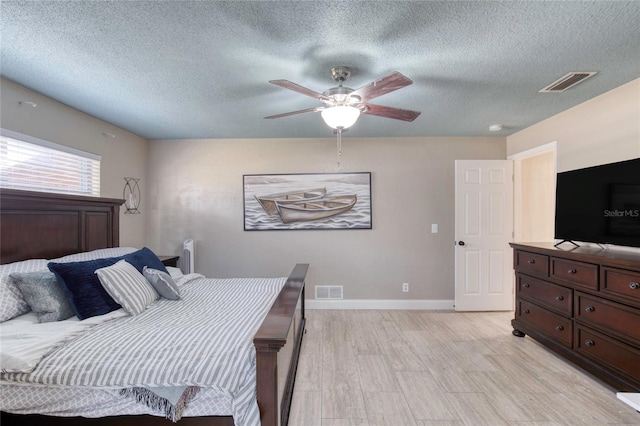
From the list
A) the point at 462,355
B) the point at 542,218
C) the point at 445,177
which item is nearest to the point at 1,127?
the point at 462,355

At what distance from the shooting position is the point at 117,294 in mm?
1892

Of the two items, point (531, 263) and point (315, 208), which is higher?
point (315, 208)

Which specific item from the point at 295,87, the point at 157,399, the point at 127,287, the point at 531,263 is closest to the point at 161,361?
the point at 157,399

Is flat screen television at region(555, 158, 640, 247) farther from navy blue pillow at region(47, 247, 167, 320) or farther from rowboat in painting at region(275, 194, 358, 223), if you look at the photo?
navy blue pillow at region(47, 247, 167, 320)

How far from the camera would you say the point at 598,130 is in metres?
2.64

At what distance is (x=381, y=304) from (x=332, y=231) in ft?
4.02

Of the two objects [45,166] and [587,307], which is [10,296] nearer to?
[45,166]

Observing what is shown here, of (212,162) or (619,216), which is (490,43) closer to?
(619,216)

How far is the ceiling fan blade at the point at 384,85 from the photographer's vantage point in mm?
1651

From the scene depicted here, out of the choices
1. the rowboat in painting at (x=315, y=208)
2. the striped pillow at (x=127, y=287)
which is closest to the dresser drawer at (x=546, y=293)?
the rowboat in painting at (x=315, y=208)

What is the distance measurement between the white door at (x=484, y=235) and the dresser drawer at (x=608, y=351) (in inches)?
58.5

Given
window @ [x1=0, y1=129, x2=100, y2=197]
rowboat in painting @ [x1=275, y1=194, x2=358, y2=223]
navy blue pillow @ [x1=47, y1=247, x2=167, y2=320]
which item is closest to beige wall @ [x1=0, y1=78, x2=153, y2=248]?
window @ [x1=0, y1=129, x2=100, y2=197]

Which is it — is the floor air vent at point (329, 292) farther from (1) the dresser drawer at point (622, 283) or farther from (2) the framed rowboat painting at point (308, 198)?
(1) the dresser drawer at point (622, 283)

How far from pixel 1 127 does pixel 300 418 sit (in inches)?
121
